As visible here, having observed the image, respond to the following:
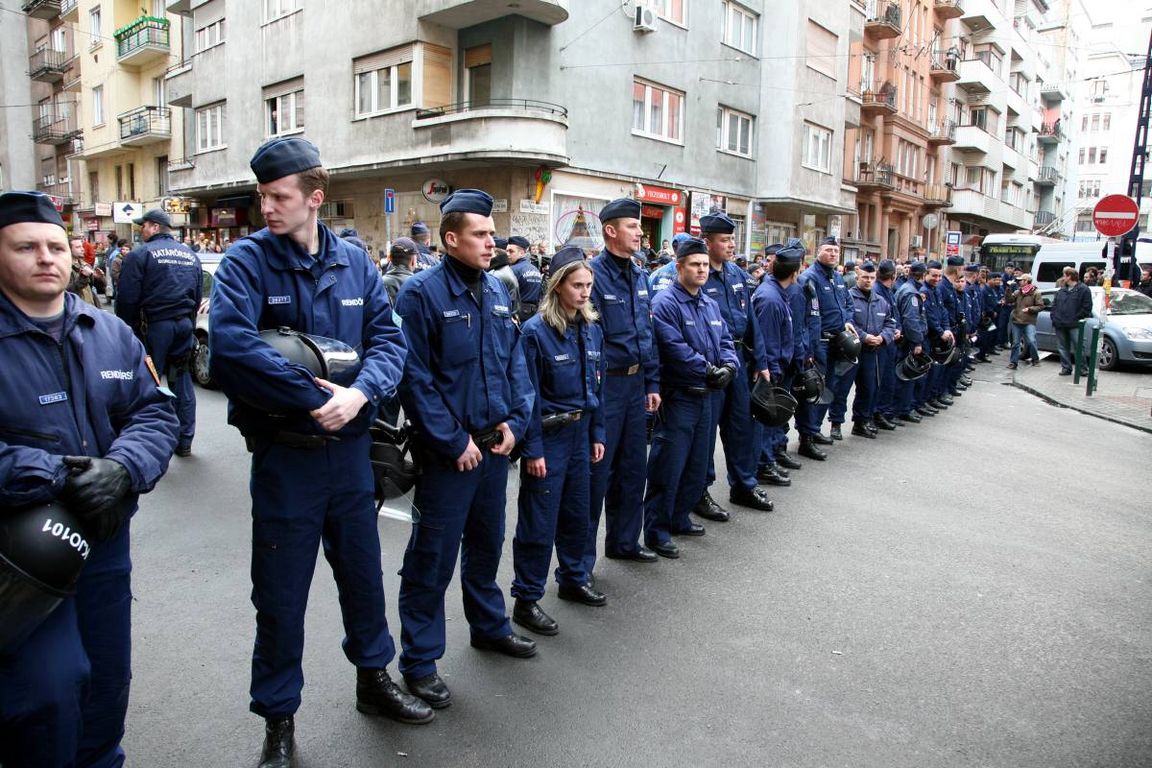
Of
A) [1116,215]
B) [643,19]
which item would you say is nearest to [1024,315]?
[1116,215]

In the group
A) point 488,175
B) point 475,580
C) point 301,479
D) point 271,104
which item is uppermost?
point 271,104

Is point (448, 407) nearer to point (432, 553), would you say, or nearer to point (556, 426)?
point (432, 553)

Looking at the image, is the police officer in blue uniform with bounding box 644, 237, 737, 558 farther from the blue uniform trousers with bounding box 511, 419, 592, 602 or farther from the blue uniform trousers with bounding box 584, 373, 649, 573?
the blue uniform trousers with bounding box 511, 419, 592, 602

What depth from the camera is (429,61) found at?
69.6 feet

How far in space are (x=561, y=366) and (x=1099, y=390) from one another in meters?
13.8

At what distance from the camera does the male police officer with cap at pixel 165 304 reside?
7.39 metres

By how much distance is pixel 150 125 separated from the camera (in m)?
35.0

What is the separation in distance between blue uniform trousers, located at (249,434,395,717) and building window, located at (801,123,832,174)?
28.4m

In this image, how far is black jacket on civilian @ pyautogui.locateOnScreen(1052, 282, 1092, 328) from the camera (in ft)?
51.3

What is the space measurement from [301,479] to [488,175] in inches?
756

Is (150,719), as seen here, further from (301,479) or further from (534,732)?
(534,732)

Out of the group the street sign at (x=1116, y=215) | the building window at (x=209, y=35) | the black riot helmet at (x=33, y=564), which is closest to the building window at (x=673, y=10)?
the street sign at (x=1116, y=215)

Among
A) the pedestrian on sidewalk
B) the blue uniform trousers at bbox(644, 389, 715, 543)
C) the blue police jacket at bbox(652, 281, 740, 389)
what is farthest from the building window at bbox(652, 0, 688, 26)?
the blue uniform trousers at bbox(644, 389, 715, 543)

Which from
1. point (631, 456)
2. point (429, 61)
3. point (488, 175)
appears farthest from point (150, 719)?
point (429, 61)
